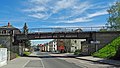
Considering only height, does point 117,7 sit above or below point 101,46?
above

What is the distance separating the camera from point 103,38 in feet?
210

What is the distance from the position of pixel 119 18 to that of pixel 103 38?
34807 mm

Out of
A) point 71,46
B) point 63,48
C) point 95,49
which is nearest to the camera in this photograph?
point 95,49

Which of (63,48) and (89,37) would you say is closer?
(89,37)

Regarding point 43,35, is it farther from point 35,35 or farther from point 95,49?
point 95,49

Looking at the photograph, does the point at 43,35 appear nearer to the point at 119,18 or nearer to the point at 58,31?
the point at 58,31

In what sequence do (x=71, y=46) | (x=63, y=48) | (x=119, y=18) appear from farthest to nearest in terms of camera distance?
(x=63, y=48) < (x=71, y=46) < (x=119, y=18)

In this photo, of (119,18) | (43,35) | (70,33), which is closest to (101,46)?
(70,33)

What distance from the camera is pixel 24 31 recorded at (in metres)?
66.1

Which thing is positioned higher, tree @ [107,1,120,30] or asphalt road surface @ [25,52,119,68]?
tree @ [107,1,120,30]

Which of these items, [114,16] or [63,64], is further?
[114,16]

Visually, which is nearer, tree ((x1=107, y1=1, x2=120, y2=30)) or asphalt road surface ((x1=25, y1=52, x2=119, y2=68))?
asphalt road surface ((x1=25, y1=52, x2=119, y2=68))

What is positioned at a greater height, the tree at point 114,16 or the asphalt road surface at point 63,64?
the tree at point 114,16

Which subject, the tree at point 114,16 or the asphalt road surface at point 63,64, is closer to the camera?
the asphalt road surface at point 63,64
